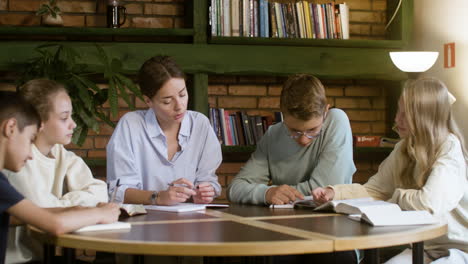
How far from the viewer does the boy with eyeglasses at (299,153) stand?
2.70 meters

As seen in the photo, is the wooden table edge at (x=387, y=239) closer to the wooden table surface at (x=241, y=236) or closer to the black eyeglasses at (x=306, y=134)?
the wooden table surface at (x=241, y=236)

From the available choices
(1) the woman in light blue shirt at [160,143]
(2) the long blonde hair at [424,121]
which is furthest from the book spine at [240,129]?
(2) the long blonde hair at [424,121]

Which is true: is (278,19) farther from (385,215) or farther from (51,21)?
(385,215)

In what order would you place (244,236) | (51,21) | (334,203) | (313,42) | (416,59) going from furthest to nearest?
1. (313,42)
2. (416,59)
3. (51,21)
4. (334,203)
5. (244,236)

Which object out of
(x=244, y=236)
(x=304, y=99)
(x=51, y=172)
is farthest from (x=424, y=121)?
(x=51, y=172)

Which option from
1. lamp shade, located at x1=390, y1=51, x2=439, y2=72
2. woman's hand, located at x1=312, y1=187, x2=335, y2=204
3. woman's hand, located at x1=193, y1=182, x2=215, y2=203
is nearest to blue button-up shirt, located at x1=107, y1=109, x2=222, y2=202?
woman's hand, located at x1=193, y1=182, x2=215, y2=203

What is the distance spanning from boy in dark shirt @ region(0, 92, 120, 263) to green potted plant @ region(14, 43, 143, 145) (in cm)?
160

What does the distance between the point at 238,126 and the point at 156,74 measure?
166cm

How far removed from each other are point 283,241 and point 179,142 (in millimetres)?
1366

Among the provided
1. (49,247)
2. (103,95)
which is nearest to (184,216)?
(49,247)

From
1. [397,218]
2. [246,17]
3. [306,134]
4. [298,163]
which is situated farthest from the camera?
[246,17]

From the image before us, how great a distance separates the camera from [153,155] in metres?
2.96

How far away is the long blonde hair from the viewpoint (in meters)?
2.55

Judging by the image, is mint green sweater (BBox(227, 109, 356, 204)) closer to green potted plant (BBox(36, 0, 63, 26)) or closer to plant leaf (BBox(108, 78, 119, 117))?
plant leaf (BBox(108, 78, 119, 117))
